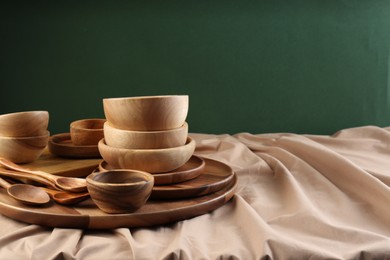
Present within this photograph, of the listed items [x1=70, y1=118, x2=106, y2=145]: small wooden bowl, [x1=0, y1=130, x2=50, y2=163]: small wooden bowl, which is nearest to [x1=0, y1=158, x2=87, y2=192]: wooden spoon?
[x1=0, y1=130, x2=50, y2=163]: small wooden bowl

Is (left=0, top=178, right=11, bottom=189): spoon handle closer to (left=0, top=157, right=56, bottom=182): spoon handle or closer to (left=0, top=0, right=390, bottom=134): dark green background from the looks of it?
(left=0, top=157, right=56, bottom=182): spoon handle

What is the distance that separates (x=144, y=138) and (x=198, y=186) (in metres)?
0.13

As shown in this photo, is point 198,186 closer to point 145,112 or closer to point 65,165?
point 145,112

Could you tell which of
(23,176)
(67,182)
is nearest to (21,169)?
(23,176)

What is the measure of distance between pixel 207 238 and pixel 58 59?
1286 mm

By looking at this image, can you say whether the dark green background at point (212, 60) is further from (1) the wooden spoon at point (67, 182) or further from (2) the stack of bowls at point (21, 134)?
(1) the wooden spoon at point (67, 182)

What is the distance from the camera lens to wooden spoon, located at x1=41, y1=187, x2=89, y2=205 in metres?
0.62

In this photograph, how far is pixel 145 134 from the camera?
69 cm

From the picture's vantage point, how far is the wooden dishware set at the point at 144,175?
0.59 m

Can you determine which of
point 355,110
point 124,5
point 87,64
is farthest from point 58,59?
point 355,110

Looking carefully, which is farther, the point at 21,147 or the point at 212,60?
the point at 212,60

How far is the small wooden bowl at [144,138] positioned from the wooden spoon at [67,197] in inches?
4.8

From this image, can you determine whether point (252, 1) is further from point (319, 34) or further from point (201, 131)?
point (201, 131)

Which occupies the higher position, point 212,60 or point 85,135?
point 212,60
